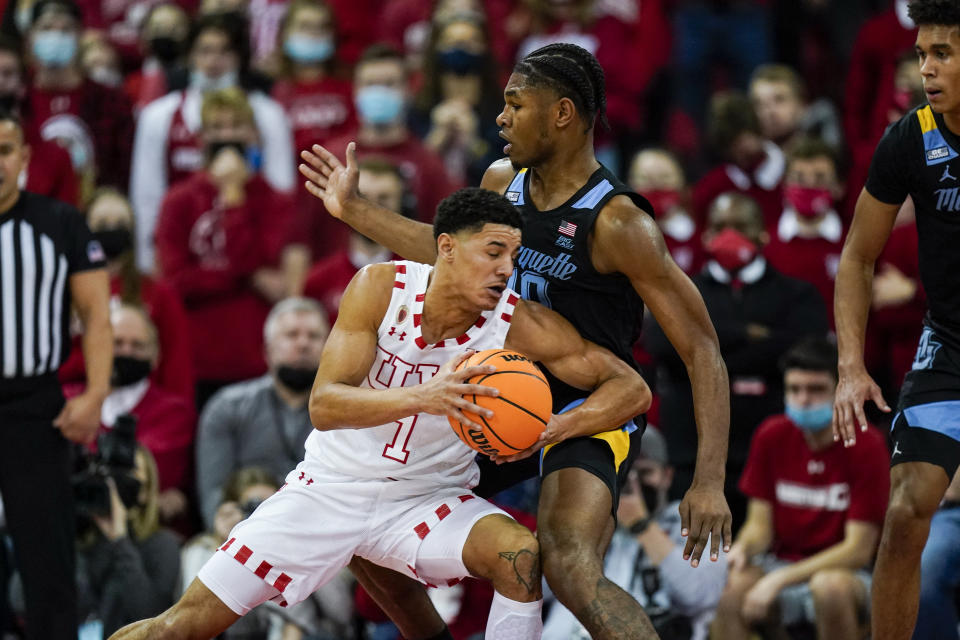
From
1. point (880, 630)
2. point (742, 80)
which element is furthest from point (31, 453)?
point (742, 80)

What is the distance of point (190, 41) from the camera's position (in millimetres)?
10438

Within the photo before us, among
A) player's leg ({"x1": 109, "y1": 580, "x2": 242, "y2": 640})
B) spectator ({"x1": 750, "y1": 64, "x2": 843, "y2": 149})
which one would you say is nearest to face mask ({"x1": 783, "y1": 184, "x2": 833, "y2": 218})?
spectator ({"x1": 750, "y1": 64, "x2": 843, "y2": 149})

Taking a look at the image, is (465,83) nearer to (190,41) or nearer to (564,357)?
(190,41)

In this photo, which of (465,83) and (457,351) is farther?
(465,83)

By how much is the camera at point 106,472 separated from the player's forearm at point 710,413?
3218 mm

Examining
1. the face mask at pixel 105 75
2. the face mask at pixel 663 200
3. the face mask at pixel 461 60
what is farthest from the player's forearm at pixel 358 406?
the face mask at pixel 105 75

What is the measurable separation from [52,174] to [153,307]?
1086 mm

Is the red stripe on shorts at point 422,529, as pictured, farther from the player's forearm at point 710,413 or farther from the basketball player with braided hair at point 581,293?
the player's forearm at point 710,413

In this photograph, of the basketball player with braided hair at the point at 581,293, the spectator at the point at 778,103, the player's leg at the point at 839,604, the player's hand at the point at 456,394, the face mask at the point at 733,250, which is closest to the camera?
the player's hand at the point at 456,394

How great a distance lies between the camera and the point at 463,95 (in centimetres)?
1055

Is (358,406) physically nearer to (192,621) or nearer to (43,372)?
(192,621)

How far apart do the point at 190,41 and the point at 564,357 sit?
5888mm

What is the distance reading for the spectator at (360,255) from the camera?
869cm

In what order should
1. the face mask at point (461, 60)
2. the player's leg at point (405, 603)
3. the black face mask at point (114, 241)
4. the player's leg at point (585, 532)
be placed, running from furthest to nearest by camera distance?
the face mask at point (461, 60), the black face mask at point (114, 241), the player's leg at point (405, 603), the player's leg at point (585, 532)
